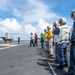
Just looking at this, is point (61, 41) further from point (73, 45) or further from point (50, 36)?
point (50, 36)

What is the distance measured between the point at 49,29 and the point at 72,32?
817cm

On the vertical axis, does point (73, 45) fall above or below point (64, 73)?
above

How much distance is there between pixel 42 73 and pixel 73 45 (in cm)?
171

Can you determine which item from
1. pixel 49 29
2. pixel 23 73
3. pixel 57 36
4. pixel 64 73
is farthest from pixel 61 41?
pixel 49 29

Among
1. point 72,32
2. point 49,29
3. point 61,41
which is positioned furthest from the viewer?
point 49,29

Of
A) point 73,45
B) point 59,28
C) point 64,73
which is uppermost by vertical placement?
point 59,28

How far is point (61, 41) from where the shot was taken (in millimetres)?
10727

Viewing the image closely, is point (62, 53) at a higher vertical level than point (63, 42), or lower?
lower

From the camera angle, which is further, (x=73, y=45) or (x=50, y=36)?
(x=50, y=36)

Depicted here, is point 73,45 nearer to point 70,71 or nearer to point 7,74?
point 70,71

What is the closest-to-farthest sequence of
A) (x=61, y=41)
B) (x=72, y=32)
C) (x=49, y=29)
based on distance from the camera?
(x=72, y=32) → (x=61, y=41) → (x=49, y=29)

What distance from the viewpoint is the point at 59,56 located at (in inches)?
427

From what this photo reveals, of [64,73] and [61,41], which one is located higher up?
[61,41]

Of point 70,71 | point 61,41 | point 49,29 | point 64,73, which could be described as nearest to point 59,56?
point 61,41
